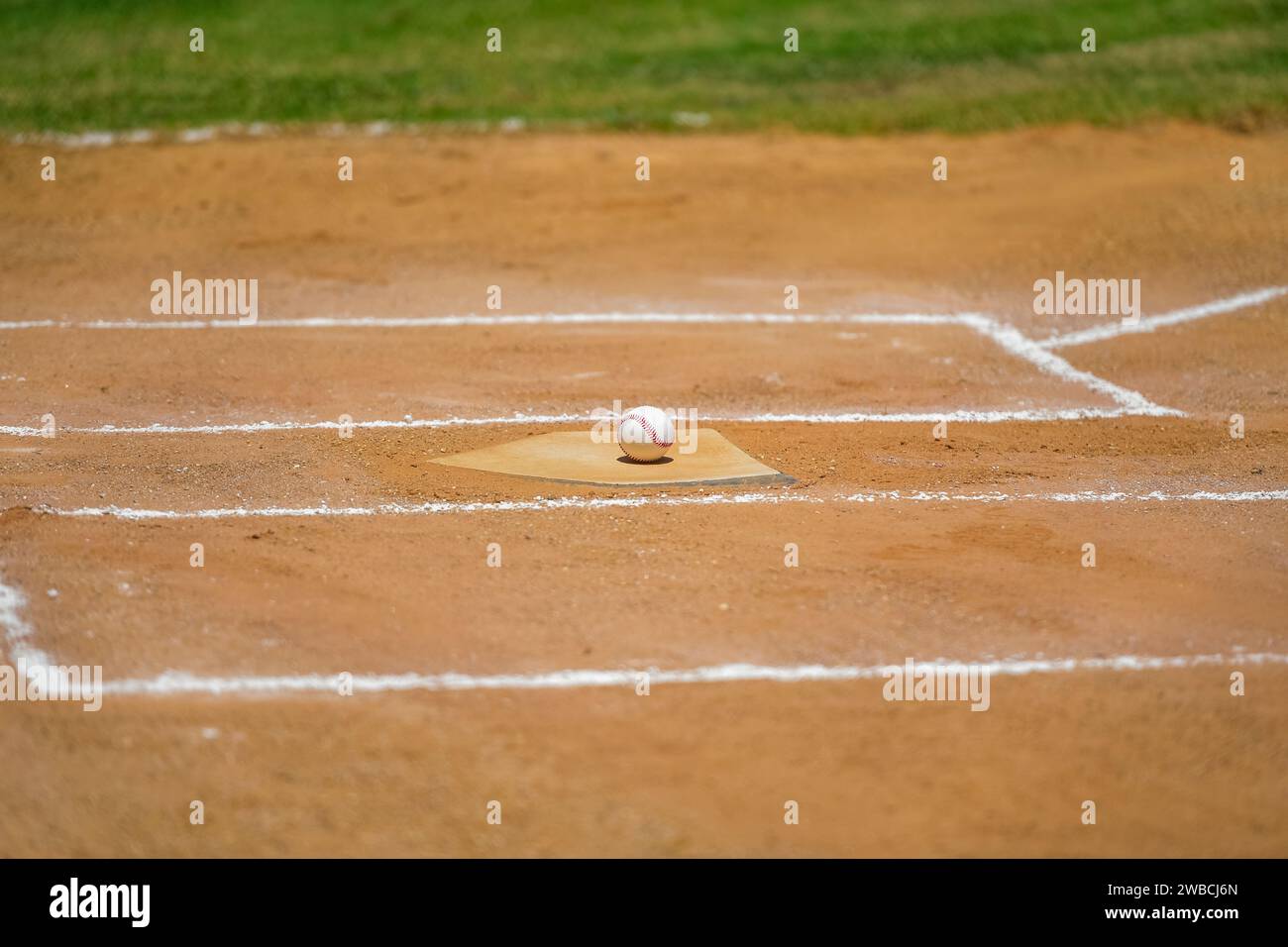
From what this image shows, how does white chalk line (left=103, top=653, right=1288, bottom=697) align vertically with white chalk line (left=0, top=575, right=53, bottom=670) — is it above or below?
below

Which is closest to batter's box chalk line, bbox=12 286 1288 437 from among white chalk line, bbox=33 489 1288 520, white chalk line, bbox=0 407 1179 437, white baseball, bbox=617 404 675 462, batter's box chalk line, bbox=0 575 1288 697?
white chalk line, bbox=0 407 1179 437

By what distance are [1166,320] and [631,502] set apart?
4.76m

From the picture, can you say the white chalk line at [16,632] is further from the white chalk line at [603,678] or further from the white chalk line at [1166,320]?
the white chalk line at [1166,320]

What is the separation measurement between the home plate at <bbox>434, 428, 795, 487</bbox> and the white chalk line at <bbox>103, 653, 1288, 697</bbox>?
68.2 inches

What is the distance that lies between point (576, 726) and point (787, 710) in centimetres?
71

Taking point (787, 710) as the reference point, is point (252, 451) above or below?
above

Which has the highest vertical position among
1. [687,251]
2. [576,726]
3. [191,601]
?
[687,251]

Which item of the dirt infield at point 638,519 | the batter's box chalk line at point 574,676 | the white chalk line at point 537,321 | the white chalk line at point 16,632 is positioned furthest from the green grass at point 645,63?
the batter's box chalk line at point 574,676

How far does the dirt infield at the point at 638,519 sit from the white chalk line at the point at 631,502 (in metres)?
0.03

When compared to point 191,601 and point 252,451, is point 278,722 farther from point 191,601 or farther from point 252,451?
point 252,451

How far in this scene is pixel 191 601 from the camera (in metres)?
5.52

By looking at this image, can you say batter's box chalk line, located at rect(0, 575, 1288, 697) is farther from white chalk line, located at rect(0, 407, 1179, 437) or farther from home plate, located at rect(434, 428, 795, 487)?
white chalk line, located at rect(0, 407, 1179, 437)

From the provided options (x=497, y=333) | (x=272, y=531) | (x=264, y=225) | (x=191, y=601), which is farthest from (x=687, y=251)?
(x=191, y=601)

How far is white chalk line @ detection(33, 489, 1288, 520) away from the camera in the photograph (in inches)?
250
